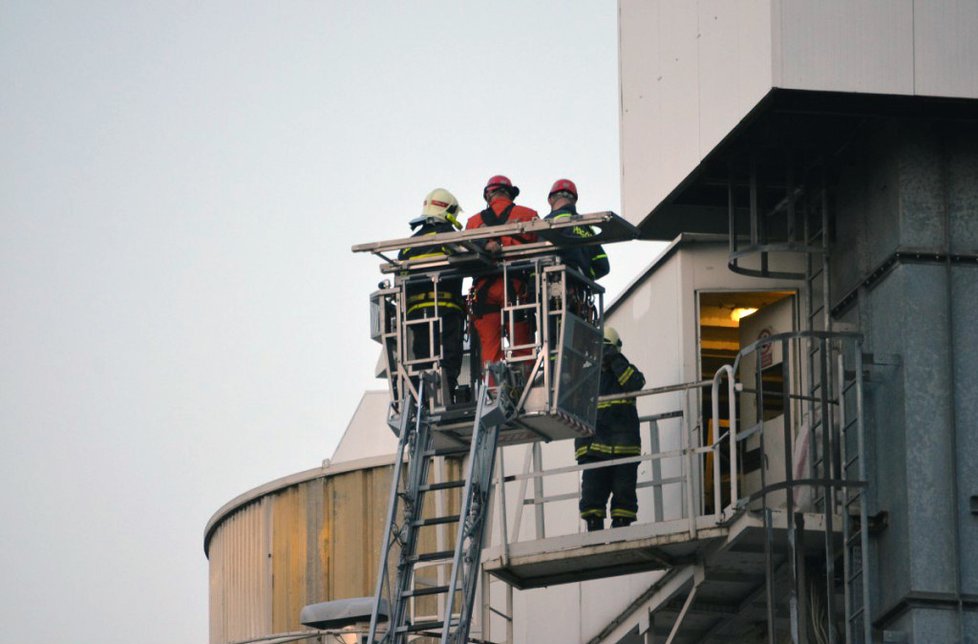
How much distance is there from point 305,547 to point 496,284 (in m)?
9.96

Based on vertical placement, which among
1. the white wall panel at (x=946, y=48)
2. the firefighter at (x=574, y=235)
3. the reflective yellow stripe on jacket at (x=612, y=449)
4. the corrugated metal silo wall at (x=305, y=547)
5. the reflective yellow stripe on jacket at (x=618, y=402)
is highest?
the white wall panel at (x=946, y=48)

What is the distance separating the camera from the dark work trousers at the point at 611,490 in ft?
66.0

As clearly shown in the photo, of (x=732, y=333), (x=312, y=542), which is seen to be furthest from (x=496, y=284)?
(x=312, y=542)

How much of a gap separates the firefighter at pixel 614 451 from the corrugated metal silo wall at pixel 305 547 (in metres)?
7.54

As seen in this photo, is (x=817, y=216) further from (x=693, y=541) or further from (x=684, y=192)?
(x=693, y=541)

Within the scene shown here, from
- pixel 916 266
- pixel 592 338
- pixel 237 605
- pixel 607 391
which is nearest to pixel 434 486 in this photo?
pixel 592 338

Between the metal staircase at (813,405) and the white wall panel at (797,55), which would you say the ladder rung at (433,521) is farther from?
the white wall panel at (797,55)

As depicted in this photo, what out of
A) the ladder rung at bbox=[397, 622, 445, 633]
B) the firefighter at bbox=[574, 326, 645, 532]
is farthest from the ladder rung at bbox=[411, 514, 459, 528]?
the firefighter at bbox=[574, 326, 645, 532]

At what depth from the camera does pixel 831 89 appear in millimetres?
17969

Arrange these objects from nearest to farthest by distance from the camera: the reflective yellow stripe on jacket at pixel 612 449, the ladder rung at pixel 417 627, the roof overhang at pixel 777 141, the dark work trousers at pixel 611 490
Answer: the ladder rung at pixel 417 627 → the roof overhang at pixel 777 141 → the dark work trousers at pixel 611 490 → the reflective yellow stripe on jacket at pixel 612 449

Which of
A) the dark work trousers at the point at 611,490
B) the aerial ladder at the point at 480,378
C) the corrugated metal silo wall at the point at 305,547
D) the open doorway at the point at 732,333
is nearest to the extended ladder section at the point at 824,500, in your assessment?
the dark work trousers at the point at 611,490

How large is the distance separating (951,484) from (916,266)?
1964mm

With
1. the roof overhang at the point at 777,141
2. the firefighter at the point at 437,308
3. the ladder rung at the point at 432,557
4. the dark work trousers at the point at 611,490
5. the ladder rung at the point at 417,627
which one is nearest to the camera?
the ladder rung at the point at 417,627

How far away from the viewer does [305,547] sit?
28.3 m
